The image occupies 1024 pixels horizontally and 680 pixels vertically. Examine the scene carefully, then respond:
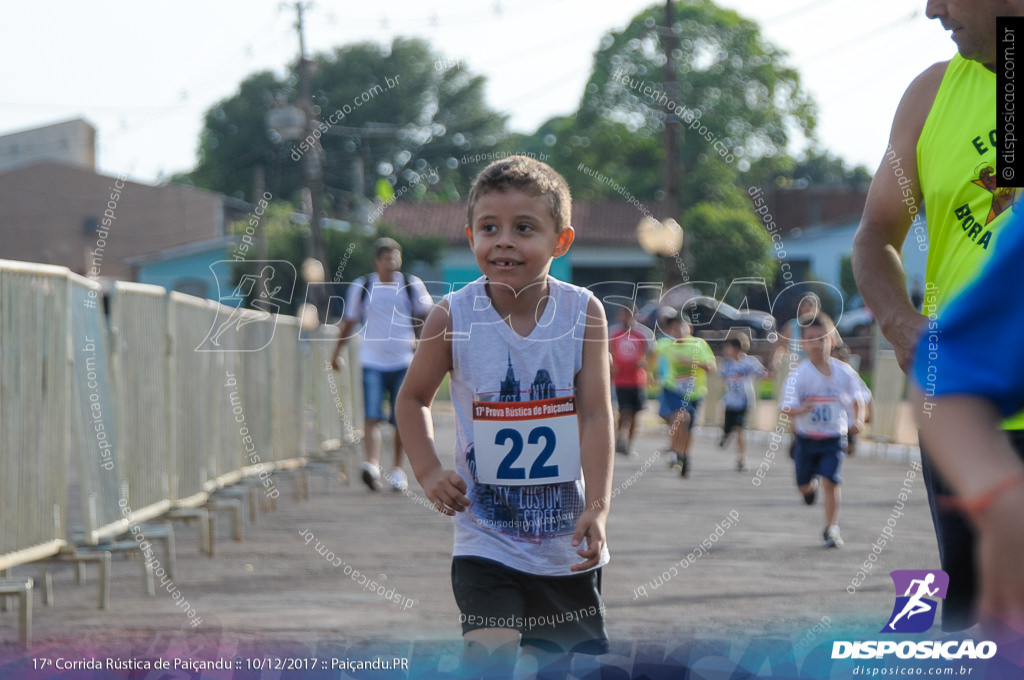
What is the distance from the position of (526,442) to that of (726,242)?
35.9 metres

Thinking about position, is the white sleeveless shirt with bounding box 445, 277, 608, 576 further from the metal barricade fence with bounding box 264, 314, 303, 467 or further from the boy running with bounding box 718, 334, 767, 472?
the boy running with bounding box 718, 334, 767, 472

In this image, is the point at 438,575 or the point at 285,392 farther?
the point at 285,392

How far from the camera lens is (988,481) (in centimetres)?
103

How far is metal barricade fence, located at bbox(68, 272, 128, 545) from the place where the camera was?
5957mm

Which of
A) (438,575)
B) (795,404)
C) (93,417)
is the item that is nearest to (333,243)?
(795,404)

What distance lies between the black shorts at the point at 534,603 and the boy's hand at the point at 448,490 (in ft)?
0.71

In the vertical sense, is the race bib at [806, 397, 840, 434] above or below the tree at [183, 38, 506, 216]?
below

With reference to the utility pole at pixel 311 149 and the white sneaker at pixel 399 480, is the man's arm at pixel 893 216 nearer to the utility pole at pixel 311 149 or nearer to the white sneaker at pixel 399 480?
the white sneaker at pixel 399 480

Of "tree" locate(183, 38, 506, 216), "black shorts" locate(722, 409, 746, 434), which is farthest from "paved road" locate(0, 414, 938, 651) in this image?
"tree" locate(183, 38, 506, 216)

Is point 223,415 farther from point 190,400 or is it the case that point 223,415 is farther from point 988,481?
point 988,481

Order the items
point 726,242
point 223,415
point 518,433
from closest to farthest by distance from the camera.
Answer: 1. point 518,433
2. point 223,415
3. point 726,242

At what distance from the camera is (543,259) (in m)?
3.31

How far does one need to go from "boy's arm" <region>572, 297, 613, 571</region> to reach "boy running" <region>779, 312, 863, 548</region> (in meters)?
6.14

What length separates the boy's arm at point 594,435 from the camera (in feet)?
10.1
